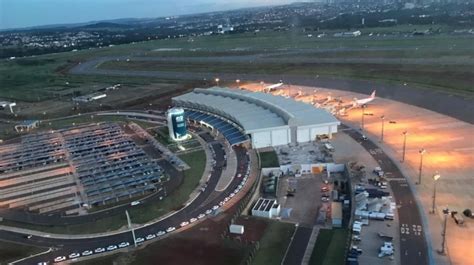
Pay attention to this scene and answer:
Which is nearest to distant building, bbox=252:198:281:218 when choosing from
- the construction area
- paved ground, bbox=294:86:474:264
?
the construction area

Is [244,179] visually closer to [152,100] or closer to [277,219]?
[277,219]

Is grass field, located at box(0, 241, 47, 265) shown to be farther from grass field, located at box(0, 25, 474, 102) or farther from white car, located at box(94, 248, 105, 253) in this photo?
grass field, located at box(0, 25, 474, 102)

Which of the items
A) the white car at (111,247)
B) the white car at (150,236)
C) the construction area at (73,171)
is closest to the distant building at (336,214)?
the white car at (150,236)

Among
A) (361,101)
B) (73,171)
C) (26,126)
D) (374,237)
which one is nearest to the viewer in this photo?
(374,237)

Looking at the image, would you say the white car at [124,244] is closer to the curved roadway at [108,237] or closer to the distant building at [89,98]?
the curved roadway at [108,237]

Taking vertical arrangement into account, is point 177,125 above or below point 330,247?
above

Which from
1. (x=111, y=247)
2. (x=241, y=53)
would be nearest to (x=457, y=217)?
(x=111, y=247)

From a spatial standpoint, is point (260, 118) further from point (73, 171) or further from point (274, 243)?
point (274, 243)
